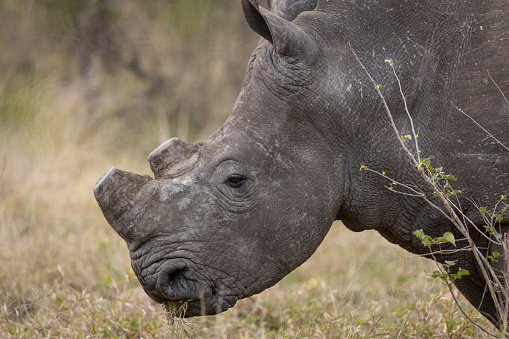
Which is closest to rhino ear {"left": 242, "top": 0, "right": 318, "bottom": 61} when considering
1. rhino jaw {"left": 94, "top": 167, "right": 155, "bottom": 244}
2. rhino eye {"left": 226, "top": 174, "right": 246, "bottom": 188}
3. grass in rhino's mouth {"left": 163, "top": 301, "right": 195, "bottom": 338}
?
rhino eye {"left": 226, "top": 174, "right": 246, "bottom": 188}

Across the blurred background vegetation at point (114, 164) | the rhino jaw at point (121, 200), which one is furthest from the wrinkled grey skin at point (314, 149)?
the blurred background vegetation at point (114, 164)

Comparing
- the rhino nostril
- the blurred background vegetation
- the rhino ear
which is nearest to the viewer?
the rhino ear

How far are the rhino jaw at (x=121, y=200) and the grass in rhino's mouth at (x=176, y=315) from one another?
42 cm

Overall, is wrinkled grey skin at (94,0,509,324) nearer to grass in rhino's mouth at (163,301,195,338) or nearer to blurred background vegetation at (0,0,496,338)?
grass in rhino's mouth at (163,301,195,338)

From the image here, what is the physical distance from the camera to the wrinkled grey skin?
3818 mm

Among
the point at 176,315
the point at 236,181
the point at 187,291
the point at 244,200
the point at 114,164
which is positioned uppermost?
the point at 236,181

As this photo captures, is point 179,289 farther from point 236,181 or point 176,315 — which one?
point 236,181

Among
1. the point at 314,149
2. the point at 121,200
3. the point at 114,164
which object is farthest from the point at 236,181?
the point at 114,164

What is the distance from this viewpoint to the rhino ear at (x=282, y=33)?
12.3ft

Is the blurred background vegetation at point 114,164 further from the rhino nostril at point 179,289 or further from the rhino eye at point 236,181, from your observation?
the rhino eye at point 236,181

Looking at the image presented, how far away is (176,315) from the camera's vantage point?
3951 millimetres

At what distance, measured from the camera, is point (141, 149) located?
35.5 feet

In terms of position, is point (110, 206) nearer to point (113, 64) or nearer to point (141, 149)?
point (141, 149)

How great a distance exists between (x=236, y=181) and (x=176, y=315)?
2.60 ft
